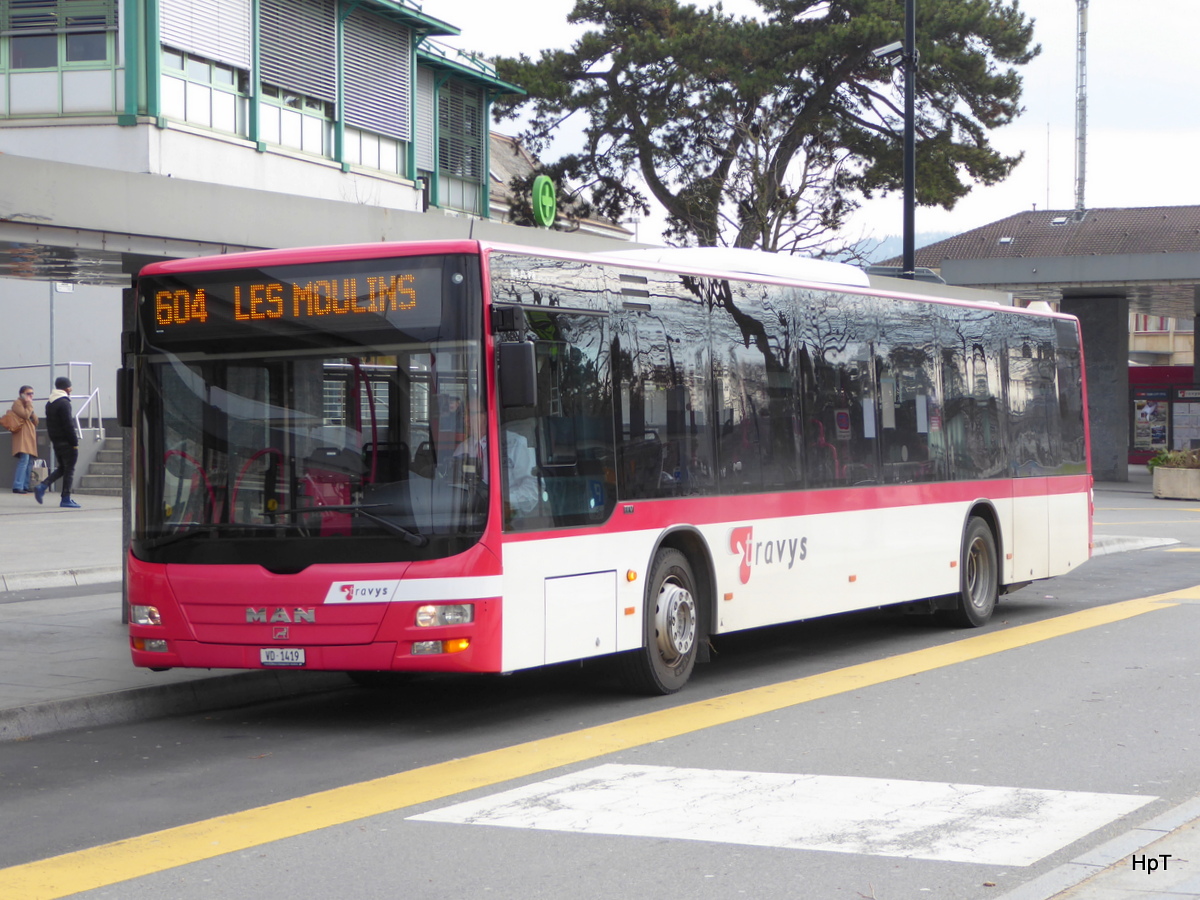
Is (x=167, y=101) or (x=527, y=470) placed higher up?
(x=167, y=101)

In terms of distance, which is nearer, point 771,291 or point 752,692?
point 752,692

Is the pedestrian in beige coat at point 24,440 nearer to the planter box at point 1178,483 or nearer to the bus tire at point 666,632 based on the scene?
the bus tire at point 666,632

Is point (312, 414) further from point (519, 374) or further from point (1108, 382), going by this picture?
point (1108, 382)

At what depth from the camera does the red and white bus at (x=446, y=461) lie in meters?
8.22

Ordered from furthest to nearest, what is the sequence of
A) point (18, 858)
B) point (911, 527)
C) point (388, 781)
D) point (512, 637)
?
point (911, 527)
point (512, 637)
point (388, 781)
point (18, 858)

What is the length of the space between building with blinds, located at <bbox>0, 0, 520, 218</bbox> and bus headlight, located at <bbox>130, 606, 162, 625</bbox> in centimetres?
1871

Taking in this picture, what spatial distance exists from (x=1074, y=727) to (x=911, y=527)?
417 centimetres

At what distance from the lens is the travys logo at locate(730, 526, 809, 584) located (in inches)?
405

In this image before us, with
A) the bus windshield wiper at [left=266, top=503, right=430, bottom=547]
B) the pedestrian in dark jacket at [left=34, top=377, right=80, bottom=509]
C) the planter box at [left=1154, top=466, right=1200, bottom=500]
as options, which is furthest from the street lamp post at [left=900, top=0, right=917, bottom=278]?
the bus windshield wiper at [left=266, top=503, right=430, bottom=547]

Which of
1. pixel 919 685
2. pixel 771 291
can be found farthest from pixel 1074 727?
pixel 771 291

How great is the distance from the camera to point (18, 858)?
5.88 metres

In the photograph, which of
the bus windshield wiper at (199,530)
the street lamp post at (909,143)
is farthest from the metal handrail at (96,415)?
the bus windshield wiper at (199,530)

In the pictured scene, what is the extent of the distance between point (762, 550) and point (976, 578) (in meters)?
3.83

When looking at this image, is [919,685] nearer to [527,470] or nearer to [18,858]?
[527,470]
